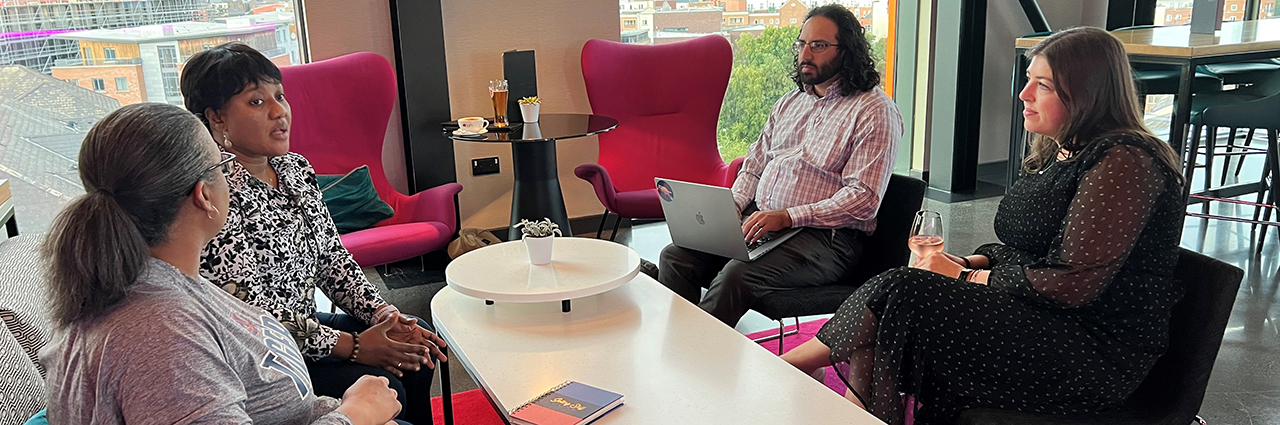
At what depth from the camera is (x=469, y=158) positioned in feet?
14.4

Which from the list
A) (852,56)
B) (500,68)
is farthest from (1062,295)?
(500,68)

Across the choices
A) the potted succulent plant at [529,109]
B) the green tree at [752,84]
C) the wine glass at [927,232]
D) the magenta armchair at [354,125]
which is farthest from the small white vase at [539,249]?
the green tree at [752,84]

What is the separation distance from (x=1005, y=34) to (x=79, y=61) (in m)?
4.80

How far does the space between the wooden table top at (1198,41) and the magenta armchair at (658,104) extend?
4.71ft

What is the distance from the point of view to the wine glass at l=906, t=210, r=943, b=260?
199cm

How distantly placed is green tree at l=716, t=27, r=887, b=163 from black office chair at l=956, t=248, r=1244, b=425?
3.41 metres

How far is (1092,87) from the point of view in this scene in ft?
6.41

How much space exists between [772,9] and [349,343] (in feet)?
12.2

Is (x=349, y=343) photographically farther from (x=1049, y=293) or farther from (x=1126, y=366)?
(x=1126, y=366)

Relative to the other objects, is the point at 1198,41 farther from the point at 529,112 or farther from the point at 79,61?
the point at 79,61

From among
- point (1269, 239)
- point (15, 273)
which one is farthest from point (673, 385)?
point (1269, 239)

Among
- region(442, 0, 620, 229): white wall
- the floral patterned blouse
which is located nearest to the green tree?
region(442, 0, 620, 229): white wall

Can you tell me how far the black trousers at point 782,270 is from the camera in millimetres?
2564

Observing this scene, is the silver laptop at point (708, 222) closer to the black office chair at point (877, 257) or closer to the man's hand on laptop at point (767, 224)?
the man's hand on laptop at point (767, 224)
